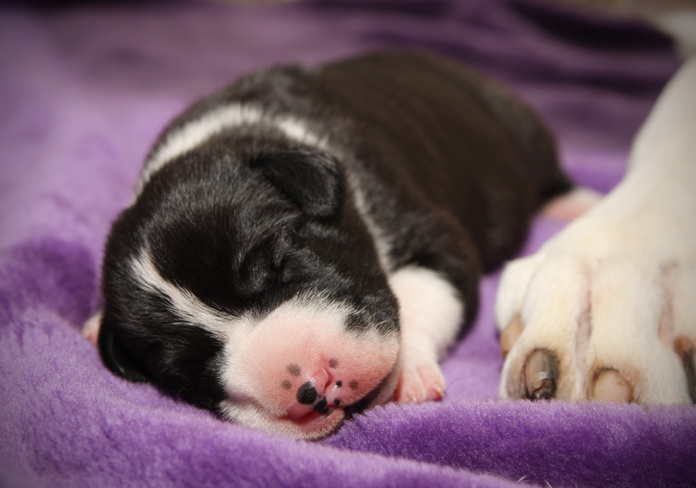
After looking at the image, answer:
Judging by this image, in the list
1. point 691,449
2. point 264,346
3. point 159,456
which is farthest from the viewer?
point 264,346

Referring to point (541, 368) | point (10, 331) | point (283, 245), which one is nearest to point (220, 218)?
point (283, 245)

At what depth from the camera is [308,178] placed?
1857 mm

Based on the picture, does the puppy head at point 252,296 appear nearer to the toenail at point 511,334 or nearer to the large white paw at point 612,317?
the toenail at point 511,334

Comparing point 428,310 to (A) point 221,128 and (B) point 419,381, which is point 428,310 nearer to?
(B) point 419,381

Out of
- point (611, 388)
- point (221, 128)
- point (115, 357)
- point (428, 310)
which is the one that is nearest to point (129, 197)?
point (221, 128)

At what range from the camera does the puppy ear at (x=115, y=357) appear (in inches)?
72.7

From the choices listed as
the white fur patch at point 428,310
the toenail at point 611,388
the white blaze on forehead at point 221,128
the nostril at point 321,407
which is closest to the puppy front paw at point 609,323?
the toenail at point 611,388

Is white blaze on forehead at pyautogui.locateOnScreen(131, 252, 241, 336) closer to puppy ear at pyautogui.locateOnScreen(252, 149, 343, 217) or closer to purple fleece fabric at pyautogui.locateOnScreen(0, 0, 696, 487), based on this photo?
purple fleece fabric at pyautogui.locateOnScreen(0, 0, 696, 487)

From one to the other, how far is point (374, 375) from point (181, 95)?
330 cm

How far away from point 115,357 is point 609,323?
1422mm

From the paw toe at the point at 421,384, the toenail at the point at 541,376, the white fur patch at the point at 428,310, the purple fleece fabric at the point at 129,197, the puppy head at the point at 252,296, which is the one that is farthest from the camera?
the white fur patch at the point at 428,310

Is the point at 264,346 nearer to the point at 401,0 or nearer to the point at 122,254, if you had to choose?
the point at 122,254

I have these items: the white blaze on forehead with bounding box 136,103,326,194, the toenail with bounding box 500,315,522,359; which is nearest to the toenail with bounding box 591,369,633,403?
the toenail with bounding box 500,315,522,359

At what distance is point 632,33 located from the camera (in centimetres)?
461
